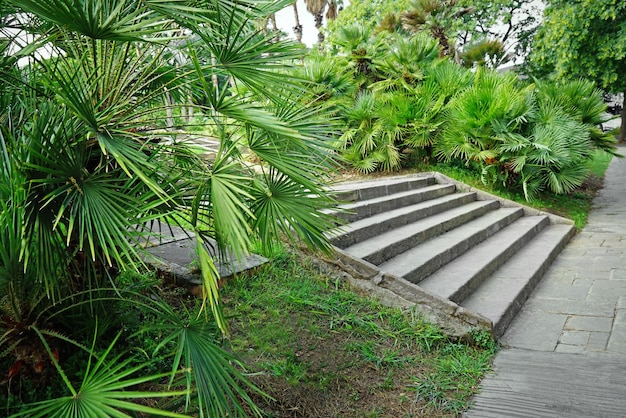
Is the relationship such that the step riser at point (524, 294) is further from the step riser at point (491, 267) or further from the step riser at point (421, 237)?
the step riser at point (421, 237)

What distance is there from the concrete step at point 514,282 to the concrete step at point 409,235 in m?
0.85

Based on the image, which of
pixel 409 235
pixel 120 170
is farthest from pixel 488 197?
pixel 120 170

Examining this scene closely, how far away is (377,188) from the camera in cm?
675

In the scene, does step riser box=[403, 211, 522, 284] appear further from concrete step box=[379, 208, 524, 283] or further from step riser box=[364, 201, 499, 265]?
step riser box=[364, 201, 499, 265]

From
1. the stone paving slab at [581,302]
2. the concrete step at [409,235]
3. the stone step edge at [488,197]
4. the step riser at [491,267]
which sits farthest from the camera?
the stone step edge at [488,197]

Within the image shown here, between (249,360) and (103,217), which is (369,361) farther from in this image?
(103,217)

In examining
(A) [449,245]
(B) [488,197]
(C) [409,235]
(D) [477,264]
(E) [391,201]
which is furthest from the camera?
(B) [488,197]

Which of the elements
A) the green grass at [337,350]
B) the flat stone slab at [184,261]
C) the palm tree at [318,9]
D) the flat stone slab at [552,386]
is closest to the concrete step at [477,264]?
the green grass at [337,350]

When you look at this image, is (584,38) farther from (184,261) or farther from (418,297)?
(184,261)

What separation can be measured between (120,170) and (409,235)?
3707 mm

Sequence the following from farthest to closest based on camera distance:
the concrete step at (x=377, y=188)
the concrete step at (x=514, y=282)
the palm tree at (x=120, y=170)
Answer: the concrete step at (x=377, y=188) → the concrete step at (x=514, y=282) → the palm tree at (x=120, y=170)

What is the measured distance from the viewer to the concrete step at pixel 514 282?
4.36 metres

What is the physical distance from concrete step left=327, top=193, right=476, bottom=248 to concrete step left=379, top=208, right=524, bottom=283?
1.41 feet

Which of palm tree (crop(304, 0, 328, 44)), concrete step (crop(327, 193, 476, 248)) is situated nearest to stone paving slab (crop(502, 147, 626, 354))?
concrete step (crop(327, 193, 476, 248))
